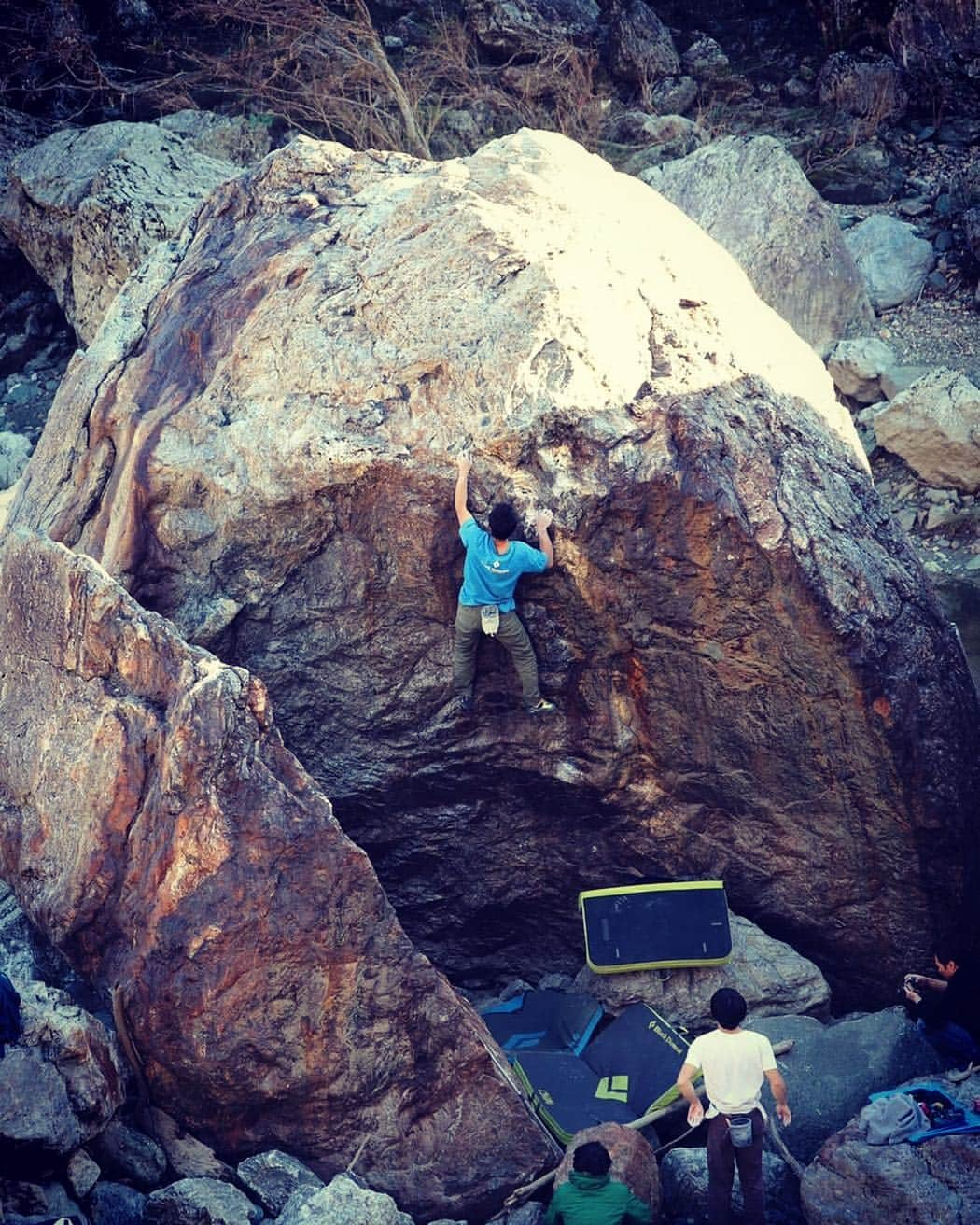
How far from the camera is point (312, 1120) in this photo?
5652 mm

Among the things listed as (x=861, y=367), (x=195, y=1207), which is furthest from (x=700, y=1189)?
(x=861, y=367)

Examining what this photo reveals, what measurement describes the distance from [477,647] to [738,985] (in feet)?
7.51

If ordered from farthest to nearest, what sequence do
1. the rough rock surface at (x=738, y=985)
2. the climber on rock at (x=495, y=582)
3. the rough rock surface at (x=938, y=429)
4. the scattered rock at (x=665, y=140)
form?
the scattered rock at (x=665, y=140) → the rough rock surface at (x=938, y=429) → the rough rock surface at (x=738, y=985) → the climber on rock at (x=495, y=582)

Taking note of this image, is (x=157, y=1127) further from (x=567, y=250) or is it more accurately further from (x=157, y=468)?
(x=567, y=250)

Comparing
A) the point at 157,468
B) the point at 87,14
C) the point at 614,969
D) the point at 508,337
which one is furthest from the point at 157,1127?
the point at 87,14

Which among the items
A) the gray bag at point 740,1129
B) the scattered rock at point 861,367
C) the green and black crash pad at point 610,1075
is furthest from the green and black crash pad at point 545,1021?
the scattered rock at point 861,367

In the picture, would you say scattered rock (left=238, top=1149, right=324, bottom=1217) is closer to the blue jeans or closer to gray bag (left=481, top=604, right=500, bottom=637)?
gray bag (left=481, top=604, right=500, bottom=637)

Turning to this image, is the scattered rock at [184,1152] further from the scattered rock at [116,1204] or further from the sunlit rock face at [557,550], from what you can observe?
the sunlit rock face at [557,550]

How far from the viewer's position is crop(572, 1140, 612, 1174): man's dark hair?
498 centimetres

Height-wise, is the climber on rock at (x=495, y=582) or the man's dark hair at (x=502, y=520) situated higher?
the man's dark hair at (x=502, y=520)

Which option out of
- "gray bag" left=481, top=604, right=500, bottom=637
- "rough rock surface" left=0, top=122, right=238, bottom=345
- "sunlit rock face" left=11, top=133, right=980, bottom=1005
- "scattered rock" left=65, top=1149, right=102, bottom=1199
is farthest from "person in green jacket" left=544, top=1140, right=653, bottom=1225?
"rough rock surface" left=0, top=122, right=238, bottom=345

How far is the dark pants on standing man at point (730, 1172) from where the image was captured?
5191mm

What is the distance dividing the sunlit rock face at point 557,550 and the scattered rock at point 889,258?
5.13 meters

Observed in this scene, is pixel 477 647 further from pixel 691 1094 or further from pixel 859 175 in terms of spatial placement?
pixel 859 175
